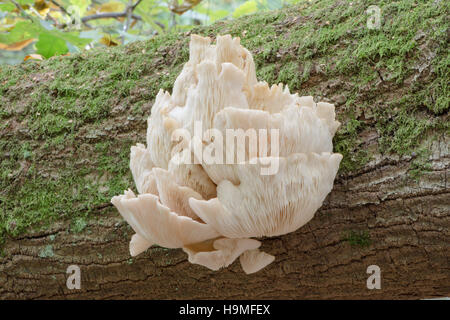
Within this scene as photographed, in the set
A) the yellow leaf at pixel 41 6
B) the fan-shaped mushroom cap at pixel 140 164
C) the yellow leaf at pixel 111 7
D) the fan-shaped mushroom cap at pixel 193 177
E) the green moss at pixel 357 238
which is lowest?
the green moss at pixel 357 238

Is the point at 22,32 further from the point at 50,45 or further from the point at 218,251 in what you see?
the point at 218,251

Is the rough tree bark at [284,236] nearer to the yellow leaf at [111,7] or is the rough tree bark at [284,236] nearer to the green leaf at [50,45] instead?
the green leaf at [50,45]

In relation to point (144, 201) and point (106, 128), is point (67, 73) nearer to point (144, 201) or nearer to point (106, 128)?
point (106, 128)

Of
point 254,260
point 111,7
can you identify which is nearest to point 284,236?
point 254,260

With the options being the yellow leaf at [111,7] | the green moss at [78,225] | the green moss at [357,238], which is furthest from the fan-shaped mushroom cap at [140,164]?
the yellow leaf at [111,7]

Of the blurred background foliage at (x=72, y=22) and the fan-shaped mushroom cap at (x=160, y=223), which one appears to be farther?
the blurred background foliage at (x=72, y=22)

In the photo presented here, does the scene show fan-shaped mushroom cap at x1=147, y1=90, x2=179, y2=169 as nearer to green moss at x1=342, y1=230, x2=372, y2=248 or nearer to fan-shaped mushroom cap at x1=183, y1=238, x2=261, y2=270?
fan-shaped mushroom cap at x1=183, y1=238, x2=261, y2=270

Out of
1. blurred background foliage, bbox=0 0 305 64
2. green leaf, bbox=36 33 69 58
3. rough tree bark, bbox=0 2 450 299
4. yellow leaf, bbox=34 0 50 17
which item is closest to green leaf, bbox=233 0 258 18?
blurred background foliage, bbox=0 0 305 64
